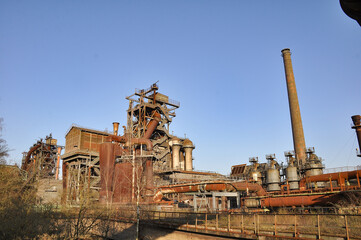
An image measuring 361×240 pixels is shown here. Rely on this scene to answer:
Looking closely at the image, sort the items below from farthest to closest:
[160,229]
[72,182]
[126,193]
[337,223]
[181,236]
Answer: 1. [72,182]
2. [126,193]
3. [160,229]
4. [181,236]
5. [337,223]

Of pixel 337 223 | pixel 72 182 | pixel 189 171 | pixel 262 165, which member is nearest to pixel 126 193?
pixel 72 182

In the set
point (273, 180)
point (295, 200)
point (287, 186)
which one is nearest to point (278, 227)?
point (295, 200)

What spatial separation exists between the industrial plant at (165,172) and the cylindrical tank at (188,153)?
19 centimetres

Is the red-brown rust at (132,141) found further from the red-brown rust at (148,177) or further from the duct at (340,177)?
the duct at (340,177)

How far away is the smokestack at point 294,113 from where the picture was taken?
48719 millimetres

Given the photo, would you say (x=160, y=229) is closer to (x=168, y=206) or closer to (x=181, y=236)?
(x=181, y=236)

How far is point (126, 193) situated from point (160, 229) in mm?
15002

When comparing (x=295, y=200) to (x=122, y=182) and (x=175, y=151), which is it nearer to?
(x=122, y=182)

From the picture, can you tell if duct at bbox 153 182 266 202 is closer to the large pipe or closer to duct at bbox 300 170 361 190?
duct at bbox 300 170 361 190

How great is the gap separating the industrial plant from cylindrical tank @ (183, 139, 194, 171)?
191mm

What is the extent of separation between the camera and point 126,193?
3297cm

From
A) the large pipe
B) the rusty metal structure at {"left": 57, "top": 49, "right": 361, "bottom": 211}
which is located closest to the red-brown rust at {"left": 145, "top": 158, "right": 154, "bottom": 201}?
the rusty metal structure at {"left": 57, "top": 49, "right": 361, "bottom": 211}

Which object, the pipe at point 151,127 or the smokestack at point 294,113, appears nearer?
the pipe at point 151,127

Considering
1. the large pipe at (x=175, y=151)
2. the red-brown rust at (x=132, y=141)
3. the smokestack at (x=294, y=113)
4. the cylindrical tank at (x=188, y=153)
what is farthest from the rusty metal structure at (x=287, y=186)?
the large pipe at (x=175, y=151)
